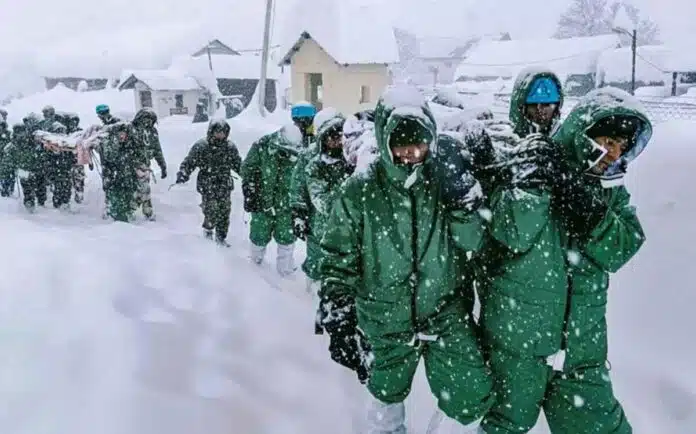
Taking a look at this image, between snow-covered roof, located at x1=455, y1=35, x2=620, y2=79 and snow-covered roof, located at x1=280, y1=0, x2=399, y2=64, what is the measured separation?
60.1 feet

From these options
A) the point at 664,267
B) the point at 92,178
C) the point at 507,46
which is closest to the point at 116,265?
the point at 664,267

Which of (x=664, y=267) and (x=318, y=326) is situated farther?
(x=664, y=267)

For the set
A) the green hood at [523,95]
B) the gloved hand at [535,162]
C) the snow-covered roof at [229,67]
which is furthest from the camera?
the snow-covered roof at [229,67]

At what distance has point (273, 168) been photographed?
646cm

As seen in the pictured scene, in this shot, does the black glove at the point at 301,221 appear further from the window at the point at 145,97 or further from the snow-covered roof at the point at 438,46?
the snow-covered roof at the point at 438,46

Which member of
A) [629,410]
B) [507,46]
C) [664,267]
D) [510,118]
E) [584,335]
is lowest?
[629,410]

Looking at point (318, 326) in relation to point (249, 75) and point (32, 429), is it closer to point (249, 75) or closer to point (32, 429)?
point (32, 429)

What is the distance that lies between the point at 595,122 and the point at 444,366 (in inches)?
46.5

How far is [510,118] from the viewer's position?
2910 millimetres

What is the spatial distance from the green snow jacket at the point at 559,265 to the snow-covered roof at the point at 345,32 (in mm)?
21987

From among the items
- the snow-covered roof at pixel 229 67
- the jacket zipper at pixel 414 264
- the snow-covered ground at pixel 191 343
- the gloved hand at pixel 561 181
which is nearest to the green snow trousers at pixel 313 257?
the snow-covered ground at pixel 191 343

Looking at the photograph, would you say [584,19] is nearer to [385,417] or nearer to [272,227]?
[272,227]

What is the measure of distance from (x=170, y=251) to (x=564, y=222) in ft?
12.1

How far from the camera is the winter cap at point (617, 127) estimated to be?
2447 mm
